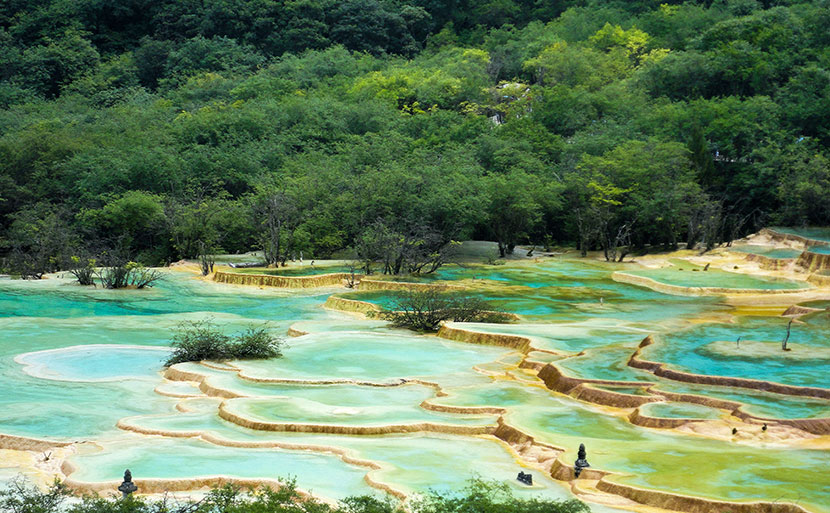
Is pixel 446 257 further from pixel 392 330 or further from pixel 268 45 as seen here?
pixel 268 45

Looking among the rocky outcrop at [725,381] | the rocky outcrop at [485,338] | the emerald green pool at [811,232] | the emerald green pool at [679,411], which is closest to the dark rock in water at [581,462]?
the emerald green pool at [679,411]

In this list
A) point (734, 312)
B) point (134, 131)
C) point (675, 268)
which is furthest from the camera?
point (134, 131)

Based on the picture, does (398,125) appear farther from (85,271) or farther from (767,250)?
(85,271)

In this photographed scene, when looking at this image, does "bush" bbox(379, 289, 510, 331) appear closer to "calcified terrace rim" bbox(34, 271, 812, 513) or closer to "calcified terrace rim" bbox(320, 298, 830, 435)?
"calcified terrace rim" bbox(34, 271, 812, 513)

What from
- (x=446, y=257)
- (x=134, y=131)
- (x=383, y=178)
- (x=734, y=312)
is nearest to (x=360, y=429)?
(x=734, y=312)

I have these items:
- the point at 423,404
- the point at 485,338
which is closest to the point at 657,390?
the point at 423,404

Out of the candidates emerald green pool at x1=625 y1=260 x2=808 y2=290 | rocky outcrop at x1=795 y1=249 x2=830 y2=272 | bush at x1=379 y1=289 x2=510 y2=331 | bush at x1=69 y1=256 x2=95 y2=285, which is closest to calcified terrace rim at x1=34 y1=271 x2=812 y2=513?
bush at x1=379 y1=289 x2=510 y2=331
